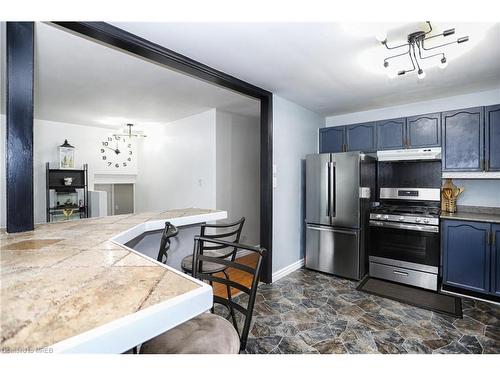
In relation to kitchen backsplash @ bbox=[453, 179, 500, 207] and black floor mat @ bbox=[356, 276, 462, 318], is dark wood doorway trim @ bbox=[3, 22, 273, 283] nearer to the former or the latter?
black floor mat @ bbox=[356, 276, 462, 318]

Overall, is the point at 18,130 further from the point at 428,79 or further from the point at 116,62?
the point at 428,79

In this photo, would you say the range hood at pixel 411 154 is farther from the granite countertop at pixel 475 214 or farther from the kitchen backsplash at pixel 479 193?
the granite countertop at pixel 475 214

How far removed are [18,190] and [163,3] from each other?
4.46 feet

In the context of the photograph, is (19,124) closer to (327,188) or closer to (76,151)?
(327,188)

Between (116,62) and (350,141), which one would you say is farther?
(350,141)

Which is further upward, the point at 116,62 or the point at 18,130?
the point at 116,62

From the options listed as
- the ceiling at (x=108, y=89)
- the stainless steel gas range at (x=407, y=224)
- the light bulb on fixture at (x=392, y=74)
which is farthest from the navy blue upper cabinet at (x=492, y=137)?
the ceiling at (x=108, y=89)

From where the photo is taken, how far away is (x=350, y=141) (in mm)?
3734

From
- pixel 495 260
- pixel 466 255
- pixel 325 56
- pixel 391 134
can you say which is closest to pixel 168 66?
pixel 325 56

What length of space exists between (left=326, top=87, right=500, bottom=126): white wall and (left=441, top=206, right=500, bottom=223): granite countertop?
1.26 metres

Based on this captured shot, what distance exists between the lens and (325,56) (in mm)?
2162

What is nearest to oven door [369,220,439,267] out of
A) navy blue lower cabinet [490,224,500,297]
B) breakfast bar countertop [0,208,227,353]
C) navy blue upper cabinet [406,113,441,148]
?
navy blue lower cabinet [490,224,500,297]

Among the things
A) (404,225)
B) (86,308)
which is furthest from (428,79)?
(86,308)

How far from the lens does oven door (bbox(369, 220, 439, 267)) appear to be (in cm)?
288
